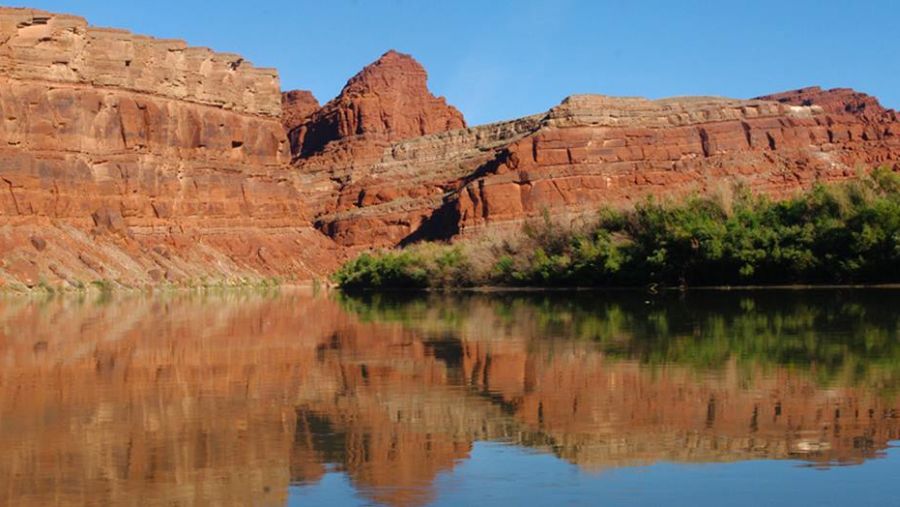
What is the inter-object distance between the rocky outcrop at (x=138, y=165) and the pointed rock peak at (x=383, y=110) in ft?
134

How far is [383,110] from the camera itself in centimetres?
15012

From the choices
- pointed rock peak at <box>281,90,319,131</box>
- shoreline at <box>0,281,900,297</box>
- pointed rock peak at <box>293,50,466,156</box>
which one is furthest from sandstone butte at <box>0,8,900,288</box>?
pointed rock peak at <box>281,90,319,131</box>

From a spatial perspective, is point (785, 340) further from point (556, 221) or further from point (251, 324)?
point (556, 221)

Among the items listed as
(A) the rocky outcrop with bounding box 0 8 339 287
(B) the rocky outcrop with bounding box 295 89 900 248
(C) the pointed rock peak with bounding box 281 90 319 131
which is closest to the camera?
(A) the rocky outcrop with bounding box 0 8 339 287

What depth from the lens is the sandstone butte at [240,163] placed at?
263ft

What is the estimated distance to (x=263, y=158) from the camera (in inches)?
4077

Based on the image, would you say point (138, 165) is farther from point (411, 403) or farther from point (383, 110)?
point (411, 403)

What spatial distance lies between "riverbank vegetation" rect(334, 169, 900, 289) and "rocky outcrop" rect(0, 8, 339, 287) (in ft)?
109

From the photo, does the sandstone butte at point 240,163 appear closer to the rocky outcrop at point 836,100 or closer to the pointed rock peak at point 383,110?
the pointed rock peak at point 383,110

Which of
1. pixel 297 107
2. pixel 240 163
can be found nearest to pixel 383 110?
pixel 297 107

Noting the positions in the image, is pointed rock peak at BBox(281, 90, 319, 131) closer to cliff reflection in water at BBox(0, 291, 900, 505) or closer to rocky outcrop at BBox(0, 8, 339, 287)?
rocky outcrop at BBox(0, 8, 339, 287)

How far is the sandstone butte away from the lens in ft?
263

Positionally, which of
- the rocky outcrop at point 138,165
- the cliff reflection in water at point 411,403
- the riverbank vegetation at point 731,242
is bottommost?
the cliff reflection in water at point 411,403

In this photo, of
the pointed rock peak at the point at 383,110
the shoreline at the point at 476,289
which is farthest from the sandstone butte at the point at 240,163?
the pointed rock peak at the point at 383,110
